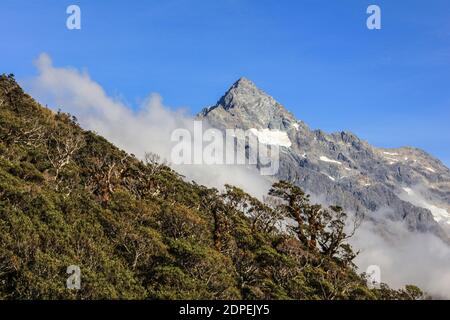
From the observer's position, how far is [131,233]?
121ft

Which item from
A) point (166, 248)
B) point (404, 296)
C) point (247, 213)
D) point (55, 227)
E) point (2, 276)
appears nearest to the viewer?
point (2, 276)

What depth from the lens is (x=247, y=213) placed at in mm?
70312

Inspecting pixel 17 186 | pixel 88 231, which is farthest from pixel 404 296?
pixel 17 186

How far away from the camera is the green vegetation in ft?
90.5

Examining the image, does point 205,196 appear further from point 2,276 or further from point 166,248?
point 2,276

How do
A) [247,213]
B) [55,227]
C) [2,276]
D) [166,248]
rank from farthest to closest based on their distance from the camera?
1. [247,213]
2. [166,248]
3. [55,227]
4. [2,276]

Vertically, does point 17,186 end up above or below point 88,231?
above

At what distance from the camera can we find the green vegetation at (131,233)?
90.5 feet
